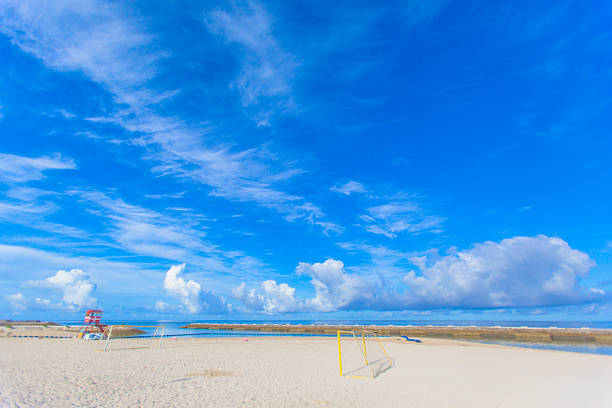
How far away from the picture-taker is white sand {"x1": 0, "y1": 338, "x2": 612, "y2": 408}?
12602 millimetres

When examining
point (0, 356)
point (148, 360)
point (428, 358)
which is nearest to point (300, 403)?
point (148, 360)

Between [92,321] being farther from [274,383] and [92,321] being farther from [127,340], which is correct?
[274,383]

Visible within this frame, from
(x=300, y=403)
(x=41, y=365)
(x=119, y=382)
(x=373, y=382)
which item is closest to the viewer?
(x=300, y=403)

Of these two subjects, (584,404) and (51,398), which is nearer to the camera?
(51,398)

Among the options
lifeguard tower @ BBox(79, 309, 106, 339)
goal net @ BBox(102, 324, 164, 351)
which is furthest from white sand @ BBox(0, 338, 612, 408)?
lifeguard tower @ BBox(79, 309, 106, 339)

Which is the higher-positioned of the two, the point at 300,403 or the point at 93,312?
the point at 93,312

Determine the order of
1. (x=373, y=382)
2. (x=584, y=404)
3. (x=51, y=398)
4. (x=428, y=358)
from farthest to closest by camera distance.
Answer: (x=428, y=358) → (x=373, y=382) → (x=584, y=404) → (x=51, y=398)

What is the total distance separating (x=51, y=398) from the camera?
11.8 metres

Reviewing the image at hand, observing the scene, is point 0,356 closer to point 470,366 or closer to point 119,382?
point 119,382

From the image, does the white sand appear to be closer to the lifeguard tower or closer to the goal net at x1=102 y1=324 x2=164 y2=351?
the goal net at x1=102 y1=324 x2=164 y2=351

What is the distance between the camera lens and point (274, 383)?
16.2 m

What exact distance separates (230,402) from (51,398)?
22.0 feet

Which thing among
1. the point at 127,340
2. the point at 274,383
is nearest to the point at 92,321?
the point at 127,340

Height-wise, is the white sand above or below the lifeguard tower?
below
